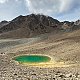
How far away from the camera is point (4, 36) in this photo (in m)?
190

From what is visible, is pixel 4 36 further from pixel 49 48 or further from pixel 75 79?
pixel 75 79

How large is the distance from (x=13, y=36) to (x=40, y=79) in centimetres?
16903

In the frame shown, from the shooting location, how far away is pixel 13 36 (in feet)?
642

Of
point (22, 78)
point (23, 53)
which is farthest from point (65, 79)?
point (23, 53)

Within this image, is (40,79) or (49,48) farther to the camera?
(49,48)

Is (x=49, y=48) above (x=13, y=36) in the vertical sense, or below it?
below

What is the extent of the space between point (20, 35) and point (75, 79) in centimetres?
17324

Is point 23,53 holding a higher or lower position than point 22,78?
higher

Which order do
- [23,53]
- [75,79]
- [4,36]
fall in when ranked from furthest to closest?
[4,36] < [23,53] < [75,79]

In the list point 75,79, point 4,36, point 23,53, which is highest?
point 4,36

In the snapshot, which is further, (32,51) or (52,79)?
(32,51)

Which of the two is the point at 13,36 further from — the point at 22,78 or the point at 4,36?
the point at 22,78

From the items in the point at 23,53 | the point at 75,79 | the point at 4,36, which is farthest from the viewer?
the point at 4,36

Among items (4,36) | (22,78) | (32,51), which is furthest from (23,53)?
(4,36)
